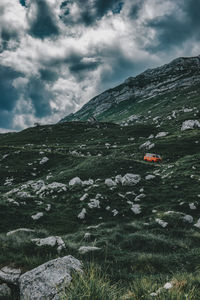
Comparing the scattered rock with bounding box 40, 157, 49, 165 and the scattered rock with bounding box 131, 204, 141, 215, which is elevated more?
the scattered rock with bounding box 40, 157, 49, 165

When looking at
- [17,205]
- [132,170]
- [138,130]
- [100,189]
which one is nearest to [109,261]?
[17,205]

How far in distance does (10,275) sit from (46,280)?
4.01 ft

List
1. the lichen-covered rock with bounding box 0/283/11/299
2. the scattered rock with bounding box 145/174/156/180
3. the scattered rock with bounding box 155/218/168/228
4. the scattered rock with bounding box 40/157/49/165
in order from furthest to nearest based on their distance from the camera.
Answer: the scattered rock with bounding box 40/157/49/165
the scattered rock with bounding box 145/174/156/180
the scattered rock with bounding box 155/218/168/228
the lichen-covered rock with bounding box 0/283/11/299

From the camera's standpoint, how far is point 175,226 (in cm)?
1252

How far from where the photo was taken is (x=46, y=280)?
444 cm

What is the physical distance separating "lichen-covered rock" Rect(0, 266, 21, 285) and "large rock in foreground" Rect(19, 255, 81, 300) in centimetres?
25

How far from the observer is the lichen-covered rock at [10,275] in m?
4.73

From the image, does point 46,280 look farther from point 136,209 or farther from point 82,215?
point 136,209

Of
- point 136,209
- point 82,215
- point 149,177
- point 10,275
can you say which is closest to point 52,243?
point 10,275

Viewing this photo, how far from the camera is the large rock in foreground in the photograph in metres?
4.10

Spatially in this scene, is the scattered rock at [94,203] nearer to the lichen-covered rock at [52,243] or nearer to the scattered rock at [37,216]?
the scattered rock at [37,216]

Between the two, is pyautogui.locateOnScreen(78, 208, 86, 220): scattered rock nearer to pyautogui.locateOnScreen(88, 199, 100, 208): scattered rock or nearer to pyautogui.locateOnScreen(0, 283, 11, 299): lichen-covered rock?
pyautogui.locateOnScreen(88, 199, 100, 208): scattered rock

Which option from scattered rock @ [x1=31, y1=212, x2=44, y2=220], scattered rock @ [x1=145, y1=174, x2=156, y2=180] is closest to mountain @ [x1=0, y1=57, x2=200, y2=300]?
scattered rock @ [x1=31, y1=212, x2=44, y2=220]

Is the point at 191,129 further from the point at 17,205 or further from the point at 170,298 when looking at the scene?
the point at 170,298
